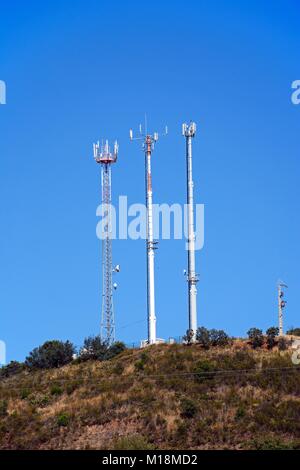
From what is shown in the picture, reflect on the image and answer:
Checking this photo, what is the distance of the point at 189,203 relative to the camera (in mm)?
97688

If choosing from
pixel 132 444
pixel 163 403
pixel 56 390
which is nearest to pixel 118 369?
pixel 56 390

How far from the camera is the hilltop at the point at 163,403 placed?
78.8 m

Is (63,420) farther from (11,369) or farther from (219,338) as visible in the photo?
(11,369)

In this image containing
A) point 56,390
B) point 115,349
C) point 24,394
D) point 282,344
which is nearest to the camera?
point 56,390

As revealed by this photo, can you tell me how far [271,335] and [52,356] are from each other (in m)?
18.3

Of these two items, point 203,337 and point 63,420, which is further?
point 203,337

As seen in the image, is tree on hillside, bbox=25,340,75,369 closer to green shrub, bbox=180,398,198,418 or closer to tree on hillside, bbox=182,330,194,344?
tree on hillside, bbox=182,330,194,344

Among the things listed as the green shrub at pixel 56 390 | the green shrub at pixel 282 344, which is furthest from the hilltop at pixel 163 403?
the green shrub at pixel 282 344

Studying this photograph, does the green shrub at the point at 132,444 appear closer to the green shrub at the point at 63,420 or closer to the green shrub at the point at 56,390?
the green shrub at the point at 63,420

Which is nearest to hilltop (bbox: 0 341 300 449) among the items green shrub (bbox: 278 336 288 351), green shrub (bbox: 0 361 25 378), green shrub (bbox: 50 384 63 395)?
green shrub (bbox: 50 384 63 395)

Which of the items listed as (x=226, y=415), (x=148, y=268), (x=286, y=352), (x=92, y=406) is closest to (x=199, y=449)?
(x=226, y=415)

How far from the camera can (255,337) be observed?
94.6 m

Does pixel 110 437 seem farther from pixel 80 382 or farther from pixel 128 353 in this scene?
pixel 128 353

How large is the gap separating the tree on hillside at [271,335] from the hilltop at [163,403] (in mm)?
1235
